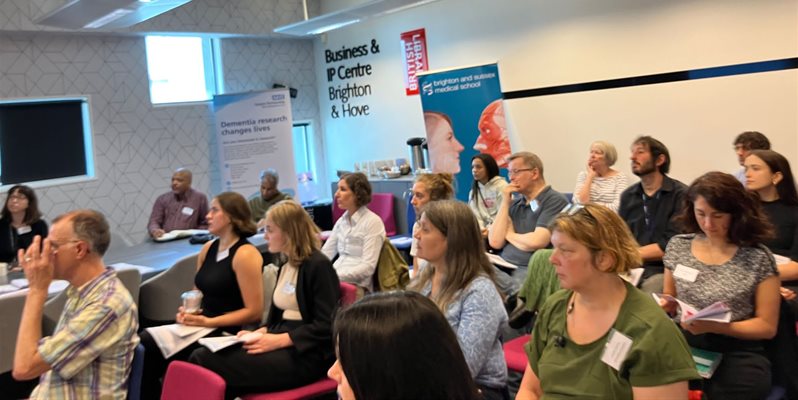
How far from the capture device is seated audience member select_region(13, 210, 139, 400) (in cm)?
261

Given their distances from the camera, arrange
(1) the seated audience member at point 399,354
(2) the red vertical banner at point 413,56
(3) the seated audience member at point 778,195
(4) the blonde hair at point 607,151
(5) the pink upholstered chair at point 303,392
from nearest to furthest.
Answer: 1. (1) the seated audience member at point 399,354
2. (5) the pink upholstered chair at point 303,392
3. (3) the seated audience member at point 778,195
4. (4) the blonde hair at point 607,151
5. (2) the red vertical banner at point 413,56

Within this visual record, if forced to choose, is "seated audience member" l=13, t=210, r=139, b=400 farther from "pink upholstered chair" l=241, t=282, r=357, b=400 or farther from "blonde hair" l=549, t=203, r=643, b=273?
"blonde hair" l=549, t=203, r=643, b=273

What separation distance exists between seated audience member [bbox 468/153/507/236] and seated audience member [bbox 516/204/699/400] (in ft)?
12.0

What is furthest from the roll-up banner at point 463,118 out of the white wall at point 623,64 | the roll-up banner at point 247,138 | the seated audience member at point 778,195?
the seated audience member at point 778,195

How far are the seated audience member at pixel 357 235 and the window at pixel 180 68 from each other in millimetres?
4970

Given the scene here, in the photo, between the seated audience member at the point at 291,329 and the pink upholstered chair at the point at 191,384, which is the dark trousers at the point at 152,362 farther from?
the pink upholstered chair at the point at 191,384

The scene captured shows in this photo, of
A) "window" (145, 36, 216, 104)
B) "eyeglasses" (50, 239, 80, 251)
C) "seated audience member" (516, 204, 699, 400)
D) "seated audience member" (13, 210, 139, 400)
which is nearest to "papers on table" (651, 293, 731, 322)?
"seated audience member" (516, 204, 699, 400)

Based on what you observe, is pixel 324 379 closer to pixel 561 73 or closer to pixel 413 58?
pixel 561 73

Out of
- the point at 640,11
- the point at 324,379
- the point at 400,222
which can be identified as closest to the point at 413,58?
the point at 400,222

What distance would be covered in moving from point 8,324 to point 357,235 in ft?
6.83

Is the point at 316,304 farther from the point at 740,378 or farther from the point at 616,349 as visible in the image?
the point at 740,378

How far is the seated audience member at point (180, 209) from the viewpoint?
724cm

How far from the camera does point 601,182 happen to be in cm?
572

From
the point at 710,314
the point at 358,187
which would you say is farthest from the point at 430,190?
the point at 710,314
